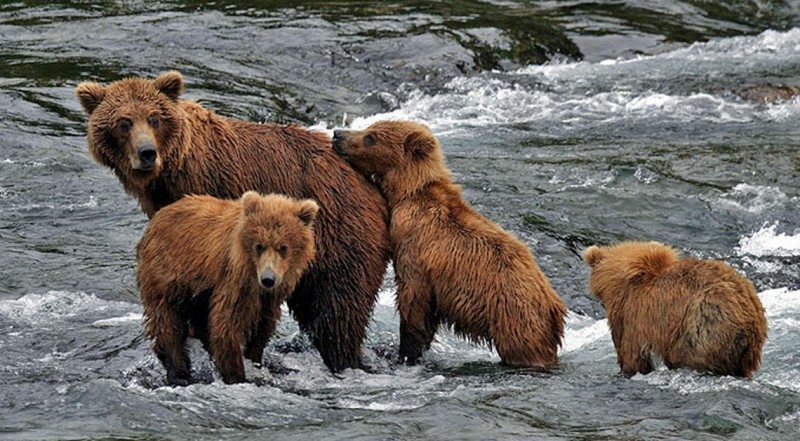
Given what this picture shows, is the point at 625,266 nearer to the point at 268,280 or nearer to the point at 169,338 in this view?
the point at 268,280

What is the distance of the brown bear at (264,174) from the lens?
916 centimetres

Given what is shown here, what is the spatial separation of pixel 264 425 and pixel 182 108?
2.54 metres

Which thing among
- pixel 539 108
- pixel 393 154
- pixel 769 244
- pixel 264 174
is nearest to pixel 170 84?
pixel 264 174

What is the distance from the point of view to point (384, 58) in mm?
21688

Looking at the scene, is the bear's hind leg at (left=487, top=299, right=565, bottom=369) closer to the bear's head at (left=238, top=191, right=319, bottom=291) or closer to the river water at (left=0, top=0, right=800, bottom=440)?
the river water at (left=0, top=0, right=800, bottom=440)

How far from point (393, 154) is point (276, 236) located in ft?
6.92

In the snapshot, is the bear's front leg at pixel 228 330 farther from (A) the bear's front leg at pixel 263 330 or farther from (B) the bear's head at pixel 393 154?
(B) the bear's head at pixel 393 154

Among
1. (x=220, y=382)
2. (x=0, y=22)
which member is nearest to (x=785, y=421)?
(x=220, y=382)

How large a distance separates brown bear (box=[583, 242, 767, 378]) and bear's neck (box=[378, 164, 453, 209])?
59.3 inches

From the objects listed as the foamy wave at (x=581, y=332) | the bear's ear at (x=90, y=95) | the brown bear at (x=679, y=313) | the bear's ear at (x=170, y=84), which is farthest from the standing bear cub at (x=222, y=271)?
the foamy wave at (x=581, y=332)

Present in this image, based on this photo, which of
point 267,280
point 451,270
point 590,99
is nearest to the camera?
point 267,280

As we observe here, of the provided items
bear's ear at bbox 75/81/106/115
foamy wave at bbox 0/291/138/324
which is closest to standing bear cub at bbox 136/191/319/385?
bear's ear at bbox 75/81/106/115

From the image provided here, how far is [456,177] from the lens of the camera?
1545cm

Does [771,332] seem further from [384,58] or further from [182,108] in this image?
[384,58]
